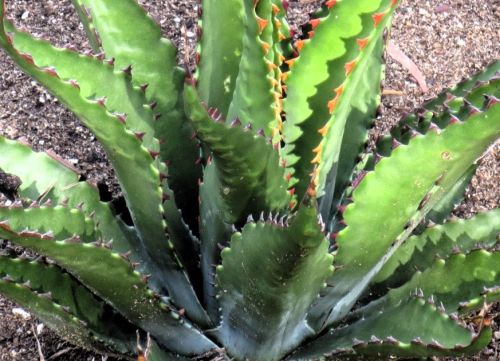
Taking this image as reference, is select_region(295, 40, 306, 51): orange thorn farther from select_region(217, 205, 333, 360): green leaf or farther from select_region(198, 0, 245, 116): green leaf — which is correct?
select_region(217, 205, 333, 360): green leaf

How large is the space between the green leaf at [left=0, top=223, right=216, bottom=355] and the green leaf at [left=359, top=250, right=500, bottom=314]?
0.35 meters

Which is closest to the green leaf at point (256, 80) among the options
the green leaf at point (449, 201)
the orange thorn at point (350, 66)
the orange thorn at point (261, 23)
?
the orange thorn at point (261, 23)

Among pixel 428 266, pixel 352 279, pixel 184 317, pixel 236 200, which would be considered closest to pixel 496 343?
pixel 428 266

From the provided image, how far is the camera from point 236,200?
0.99 meters

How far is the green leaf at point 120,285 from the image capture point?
91 cm

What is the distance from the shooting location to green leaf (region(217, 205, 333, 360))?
79 cm

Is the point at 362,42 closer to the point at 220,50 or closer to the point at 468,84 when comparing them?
the point at 220,50

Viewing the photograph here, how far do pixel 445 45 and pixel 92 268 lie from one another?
1359 mm

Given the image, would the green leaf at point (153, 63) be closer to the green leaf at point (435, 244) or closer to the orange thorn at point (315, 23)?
the orange thorn at point (315, 23)

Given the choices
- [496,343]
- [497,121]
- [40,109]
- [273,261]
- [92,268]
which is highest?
[497,121]

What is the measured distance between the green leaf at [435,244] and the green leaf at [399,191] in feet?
0.33

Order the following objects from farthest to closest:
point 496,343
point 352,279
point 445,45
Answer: point 445,45, point 496,343, point 352,279

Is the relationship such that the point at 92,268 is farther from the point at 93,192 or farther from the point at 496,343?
the point at 496,343

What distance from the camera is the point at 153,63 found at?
1149 millimetres
